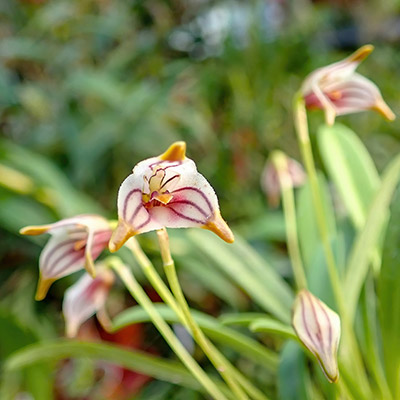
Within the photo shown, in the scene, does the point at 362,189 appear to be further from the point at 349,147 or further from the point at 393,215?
the point at 393,215

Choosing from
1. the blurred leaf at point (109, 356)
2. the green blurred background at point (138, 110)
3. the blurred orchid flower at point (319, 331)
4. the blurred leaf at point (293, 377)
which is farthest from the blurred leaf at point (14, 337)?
the blurred orchid flower at point (319, 331)

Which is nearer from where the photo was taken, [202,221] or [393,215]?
[202,221]

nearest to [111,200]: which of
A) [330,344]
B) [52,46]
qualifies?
[52,46]

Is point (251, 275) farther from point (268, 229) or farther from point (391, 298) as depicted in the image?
point (268, 229)

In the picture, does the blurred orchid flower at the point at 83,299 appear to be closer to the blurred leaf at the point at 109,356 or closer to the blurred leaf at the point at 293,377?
the blurred leaf at the point at 109,356

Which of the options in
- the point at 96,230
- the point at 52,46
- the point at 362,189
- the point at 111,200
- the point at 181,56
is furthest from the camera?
the point at 181,56

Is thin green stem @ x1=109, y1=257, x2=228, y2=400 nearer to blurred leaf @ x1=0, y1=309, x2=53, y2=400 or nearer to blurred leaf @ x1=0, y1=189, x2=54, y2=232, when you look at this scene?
blurred leaf @ x1=0, y1=309, x2=53, y2=400

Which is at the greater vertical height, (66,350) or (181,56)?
(66,350)
